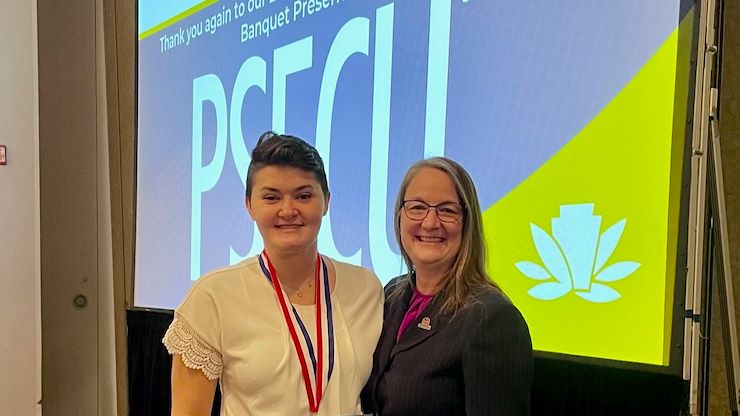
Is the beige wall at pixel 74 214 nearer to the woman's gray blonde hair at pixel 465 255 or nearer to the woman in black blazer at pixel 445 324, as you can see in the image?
the woman in black blazer at pixel 445 324

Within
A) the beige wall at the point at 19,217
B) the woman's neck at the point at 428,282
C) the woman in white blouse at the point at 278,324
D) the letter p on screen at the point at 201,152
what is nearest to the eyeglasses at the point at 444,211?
the woman's neck at the point at 428,282

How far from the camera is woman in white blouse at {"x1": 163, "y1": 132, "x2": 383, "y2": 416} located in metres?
1.54

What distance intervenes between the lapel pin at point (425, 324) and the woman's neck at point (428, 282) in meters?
0.07

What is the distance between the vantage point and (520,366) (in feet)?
4.65

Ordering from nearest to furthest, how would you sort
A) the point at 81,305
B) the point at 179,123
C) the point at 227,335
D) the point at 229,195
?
the point at 227,335, the point at 229,195, the point at 179,123, the point at 81,305

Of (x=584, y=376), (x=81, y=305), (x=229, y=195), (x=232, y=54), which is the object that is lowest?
(x=81, y=305)

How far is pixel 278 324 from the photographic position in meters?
1.58

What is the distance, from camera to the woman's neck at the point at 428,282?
1579 millimetres

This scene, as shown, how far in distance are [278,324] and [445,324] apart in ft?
1.20

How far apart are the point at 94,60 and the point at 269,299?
8.47ft

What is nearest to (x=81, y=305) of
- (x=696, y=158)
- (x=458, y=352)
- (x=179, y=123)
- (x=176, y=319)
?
(x=179, y=123)

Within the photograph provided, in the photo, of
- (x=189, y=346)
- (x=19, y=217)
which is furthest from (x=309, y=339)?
(x=19, y=217)

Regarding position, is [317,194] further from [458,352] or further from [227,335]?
[458,352]

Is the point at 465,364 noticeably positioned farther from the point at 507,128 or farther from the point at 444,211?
the point at 507,128
